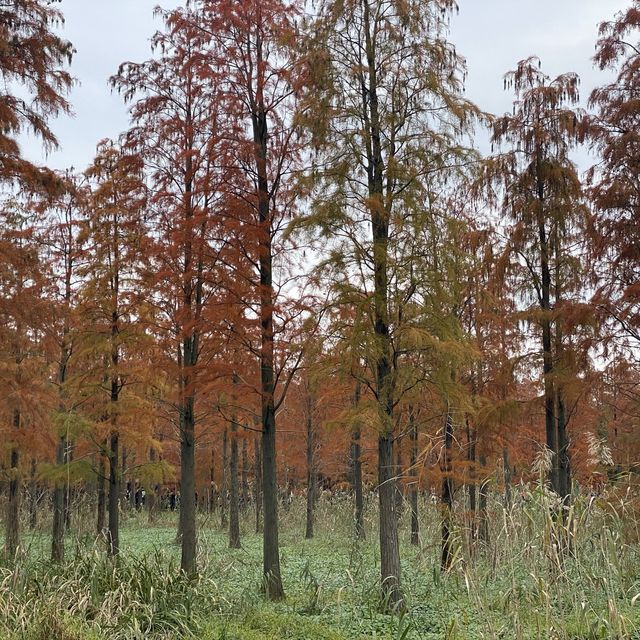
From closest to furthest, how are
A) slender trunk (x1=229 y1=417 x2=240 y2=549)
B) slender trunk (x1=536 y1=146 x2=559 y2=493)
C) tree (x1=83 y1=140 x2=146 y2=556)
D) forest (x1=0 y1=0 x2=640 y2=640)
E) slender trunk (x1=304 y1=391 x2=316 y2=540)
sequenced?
1. forest (x1=0 y1=0 x2=640 y2=640)
2. slender trunk (x1=536 y1=146 x2=559 y2=493)
3. tree (x1=83 y1=140 x2=146 y2=556)
4. slender trunk (x1=229 y1=417 x2=240 y2=549)
5. slender trunk (x1=304 y1=391 x2=316 y2=540)

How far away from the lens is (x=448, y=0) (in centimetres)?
1028

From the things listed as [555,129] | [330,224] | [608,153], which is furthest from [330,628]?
[555,129]

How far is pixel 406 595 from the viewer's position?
955 cm

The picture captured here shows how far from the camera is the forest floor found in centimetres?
464

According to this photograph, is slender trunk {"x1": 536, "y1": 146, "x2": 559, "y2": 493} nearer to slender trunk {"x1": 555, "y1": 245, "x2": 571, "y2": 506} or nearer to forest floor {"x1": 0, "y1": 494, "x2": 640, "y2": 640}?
slender trunk {"x1": 555, "y1": 245, "x2": 571, "y2": 506}

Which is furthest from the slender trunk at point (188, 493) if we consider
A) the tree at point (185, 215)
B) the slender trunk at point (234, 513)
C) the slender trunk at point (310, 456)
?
the slender trunk at point (310, 456)

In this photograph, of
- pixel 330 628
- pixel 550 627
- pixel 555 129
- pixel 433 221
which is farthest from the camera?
pixel 555 129

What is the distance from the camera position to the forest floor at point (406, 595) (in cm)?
464

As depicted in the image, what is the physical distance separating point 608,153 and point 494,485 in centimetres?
883

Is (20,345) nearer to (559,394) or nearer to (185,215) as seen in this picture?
(185,215)

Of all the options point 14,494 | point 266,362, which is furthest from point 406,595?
point 14,494

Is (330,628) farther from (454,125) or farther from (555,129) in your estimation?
(555,129)

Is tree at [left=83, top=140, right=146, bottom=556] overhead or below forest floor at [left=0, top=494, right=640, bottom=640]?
overhead

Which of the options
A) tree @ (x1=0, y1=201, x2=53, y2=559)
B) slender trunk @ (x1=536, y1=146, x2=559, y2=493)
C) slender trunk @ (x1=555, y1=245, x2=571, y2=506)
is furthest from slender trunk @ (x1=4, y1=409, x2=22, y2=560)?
slender trunk @ (x1=555, y1=245, x2=571, y2=506)
